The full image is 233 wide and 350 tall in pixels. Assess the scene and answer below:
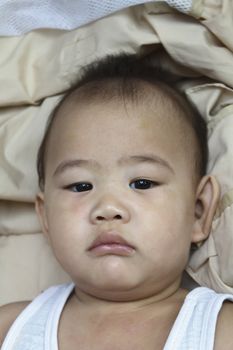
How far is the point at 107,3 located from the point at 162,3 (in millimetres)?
128

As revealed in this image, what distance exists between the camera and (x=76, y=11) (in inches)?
66.8

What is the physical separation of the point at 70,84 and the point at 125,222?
44cm

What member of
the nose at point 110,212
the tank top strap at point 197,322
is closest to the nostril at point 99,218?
the nose at point 110,212

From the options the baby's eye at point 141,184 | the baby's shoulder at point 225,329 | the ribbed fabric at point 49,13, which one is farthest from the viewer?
the ribbed fabric at point 49,13

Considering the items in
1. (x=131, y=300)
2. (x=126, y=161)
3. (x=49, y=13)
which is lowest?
(x=131, y=300)

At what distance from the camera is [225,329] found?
1363 millimetres

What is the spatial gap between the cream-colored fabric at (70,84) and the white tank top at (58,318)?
0.10m

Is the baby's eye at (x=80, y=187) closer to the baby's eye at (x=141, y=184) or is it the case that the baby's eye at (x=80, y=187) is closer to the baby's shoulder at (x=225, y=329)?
the baby's eye at (x=141, y=184)

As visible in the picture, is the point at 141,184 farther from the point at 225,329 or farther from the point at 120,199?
the point at 225,329

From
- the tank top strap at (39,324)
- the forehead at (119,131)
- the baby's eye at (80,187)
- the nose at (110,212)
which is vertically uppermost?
the forehead at (119,131)

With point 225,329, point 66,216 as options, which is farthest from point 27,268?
point 225,329

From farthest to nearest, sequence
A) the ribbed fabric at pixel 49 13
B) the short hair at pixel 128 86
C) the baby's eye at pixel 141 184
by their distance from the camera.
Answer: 1. the ribbed fabric at pixel 49 13
2. the short hair at pixel 128 86
3. the baby's eye at pixel 141 184

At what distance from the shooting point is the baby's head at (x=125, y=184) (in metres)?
1.39

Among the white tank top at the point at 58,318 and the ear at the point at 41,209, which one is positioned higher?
the ear at the point at 41,209
